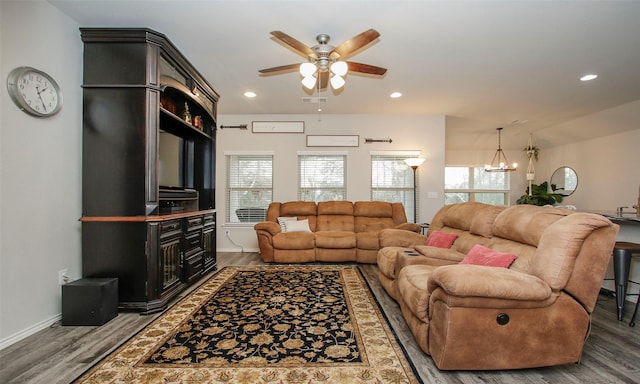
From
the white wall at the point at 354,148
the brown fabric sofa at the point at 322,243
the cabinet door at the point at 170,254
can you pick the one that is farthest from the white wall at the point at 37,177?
the white wall at the point at 354,148

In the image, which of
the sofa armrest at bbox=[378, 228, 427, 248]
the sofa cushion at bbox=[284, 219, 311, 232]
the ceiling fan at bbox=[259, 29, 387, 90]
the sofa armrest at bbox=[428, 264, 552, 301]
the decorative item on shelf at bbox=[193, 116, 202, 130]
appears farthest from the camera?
the sofa cushion at bbox=[284, 219, 311, 232]

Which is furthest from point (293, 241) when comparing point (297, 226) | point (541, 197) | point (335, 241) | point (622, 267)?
point (541, 197)

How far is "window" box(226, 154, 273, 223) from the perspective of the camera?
5535 mm

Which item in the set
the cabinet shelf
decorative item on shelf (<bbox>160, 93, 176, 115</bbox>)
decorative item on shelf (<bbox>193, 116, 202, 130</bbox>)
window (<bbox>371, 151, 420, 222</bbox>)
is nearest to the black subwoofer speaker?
the cabinet shelf

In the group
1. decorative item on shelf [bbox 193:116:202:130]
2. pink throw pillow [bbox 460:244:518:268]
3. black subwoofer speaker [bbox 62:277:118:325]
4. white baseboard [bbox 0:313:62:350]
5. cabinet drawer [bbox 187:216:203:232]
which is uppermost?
decorative item on shelf [bbox 193:116:202:130]

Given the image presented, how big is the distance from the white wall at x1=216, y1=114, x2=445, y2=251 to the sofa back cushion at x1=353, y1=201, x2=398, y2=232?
398 millimetres

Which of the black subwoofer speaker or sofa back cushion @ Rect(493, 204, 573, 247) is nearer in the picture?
sofa back cushion @ Rect(493, 204, 573, 247)

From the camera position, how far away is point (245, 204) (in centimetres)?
555

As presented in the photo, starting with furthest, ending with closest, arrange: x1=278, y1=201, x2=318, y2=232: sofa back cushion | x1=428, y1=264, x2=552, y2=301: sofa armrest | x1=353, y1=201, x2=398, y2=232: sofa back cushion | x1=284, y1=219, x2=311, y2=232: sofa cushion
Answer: x1=278, y1=201, x2=318, y2=232: sofa back cushion → x1=353, y1=201, x2=398, y2=232: sofa back cushion → x1=284, y1=219, x2=311, y2=232: sofa cushion → x1=428, y1=264, x2=552, y2=301: sofa armrest

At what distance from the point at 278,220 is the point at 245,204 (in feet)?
3.34

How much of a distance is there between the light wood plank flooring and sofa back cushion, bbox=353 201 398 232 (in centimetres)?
251

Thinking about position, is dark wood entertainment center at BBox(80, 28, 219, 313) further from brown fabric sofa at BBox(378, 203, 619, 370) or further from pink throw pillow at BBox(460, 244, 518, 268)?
pink throw pillow at BBox(460, 244, 518, 268)

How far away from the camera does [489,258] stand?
212 centimetres

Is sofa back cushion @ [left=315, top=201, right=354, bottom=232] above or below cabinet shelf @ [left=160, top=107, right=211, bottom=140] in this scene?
below
